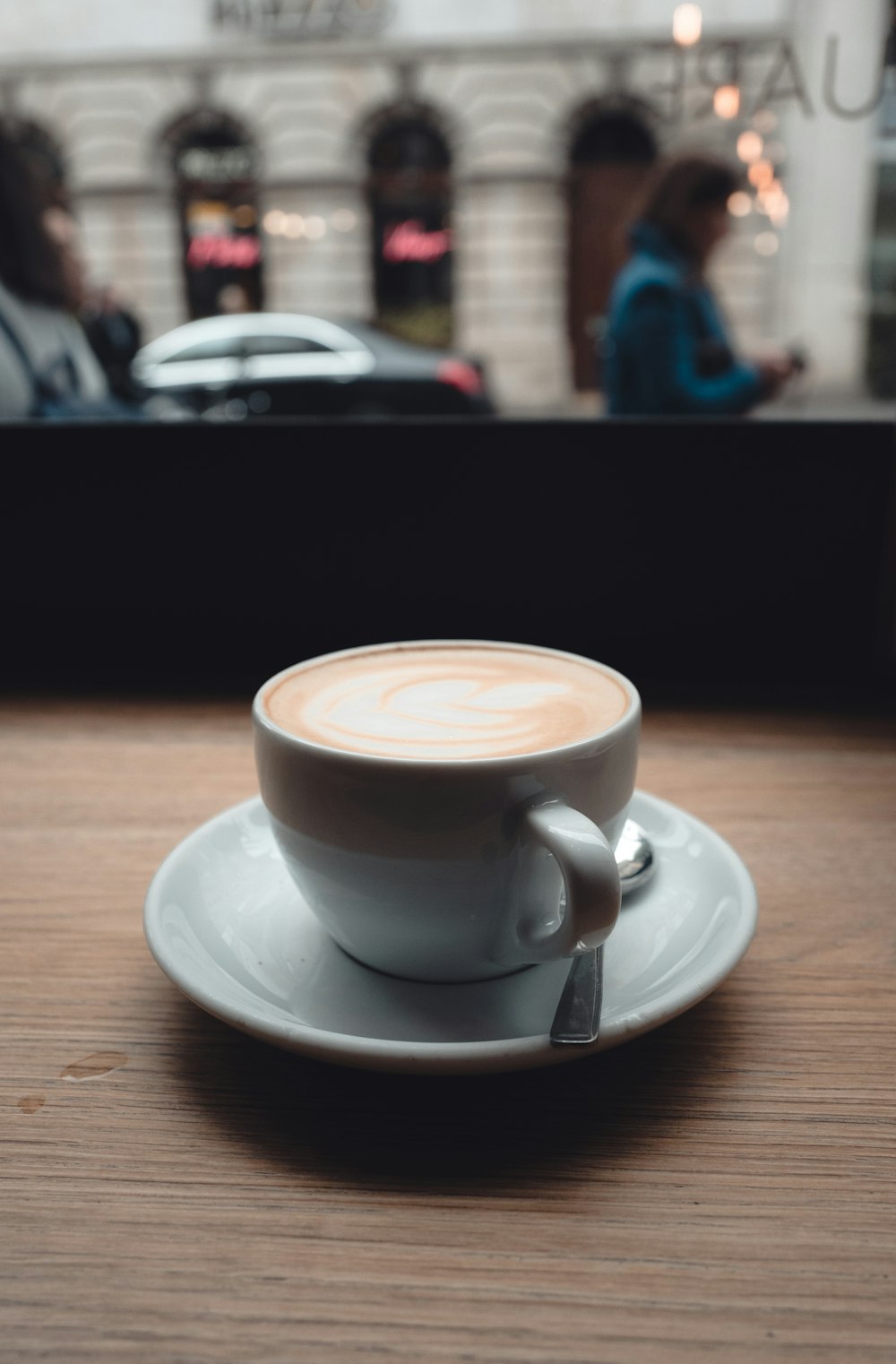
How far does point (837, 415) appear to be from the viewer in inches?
27.8

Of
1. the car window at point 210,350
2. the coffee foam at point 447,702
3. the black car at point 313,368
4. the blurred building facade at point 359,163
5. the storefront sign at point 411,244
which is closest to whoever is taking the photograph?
the coffee foam at point 447,702

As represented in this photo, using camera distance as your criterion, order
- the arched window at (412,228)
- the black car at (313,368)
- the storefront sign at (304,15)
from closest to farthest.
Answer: the black car at (313,368)
the storefront sign at (304,15)
the arched window at (412,228)

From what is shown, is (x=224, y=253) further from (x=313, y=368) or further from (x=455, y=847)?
(x=455, y=847)

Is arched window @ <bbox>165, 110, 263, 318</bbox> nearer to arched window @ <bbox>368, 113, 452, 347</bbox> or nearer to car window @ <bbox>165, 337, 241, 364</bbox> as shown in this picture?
arched window @ <bbox>368, 113, 452, 347</bbox>

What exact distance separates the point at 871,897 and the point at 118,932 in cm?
31

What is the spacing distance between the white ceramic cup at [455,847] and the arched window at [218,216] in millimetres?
6468

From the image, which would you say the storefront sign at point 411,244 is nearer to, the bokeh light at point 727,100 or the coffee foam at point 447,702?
the bokeh light at point 727,100

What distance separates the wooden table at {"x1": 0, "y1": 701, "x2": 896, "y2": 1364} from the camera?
23cm

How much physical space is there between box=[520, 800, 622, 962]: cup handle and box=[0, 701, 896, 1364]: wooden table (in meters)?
0.05

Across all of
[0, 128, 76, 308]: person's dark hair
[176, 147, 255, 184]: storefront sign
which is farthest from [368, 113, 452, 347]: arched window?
[0, 128, 76, 308]: person's dark hair

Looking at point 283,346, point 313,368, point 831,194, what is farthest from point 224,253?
point 831,194

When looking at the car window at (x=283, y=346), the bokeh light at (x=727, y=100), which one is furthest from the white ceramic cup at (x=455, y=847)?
the car window at (x=283, y=346)

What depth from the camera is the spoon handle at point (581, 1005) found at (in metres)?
0.28

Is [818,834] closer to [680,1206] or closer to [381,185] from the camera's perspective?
[680,1206]
